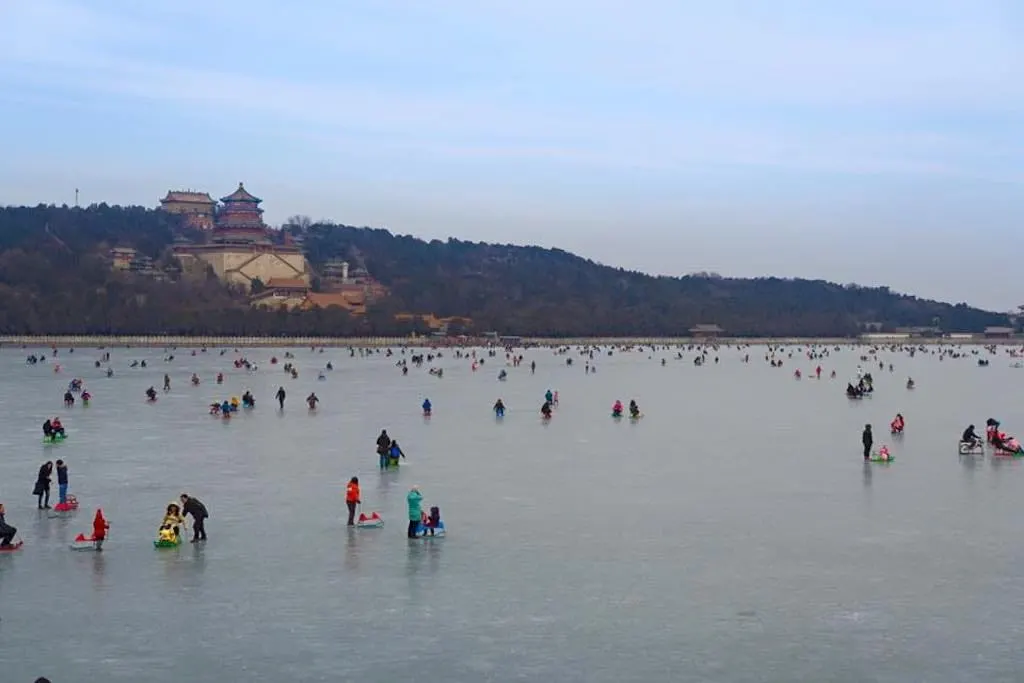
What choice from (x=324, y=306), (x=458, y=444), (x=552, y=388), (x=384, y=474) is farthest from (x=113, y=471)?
(x=324, y=306)

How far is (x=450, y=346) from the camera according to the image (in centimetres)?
12900

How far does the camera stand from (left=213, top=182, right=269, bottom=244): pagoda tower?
561 feet

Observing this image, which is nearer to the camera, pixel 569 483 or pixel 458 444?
pixel 569 483

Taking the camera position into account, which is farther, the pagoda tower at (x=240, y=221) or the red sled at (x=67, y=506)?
the pagoda tower at (x=240, y=221)

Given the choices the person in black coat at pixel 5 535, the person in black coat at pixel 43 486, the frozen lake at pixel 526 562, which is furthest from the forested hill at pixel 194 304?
the person in black coat at pixel 5 535

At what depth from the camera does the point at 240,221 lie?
175875mm

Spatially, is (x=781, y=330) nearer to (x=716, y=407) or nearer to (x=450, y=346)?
(x=450, y=346)

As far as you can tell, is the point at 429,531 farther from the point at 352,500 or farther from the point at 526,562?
the point at 526,562

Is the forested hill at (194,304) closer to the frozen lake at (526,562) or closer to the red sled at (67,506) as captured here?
the frozen lake at (526,562)

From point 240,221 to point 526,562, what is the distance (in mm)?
165173

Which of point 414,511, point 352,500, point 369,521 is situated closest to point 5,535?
point 352,500

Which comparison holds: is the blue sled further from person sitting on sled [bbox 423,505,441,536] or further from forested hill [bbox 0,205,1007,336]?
forested hill [bbox 0,205,1007,336]

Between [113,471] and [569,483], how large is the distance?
8.19 m

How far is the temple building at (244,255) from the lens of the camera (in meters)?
163
